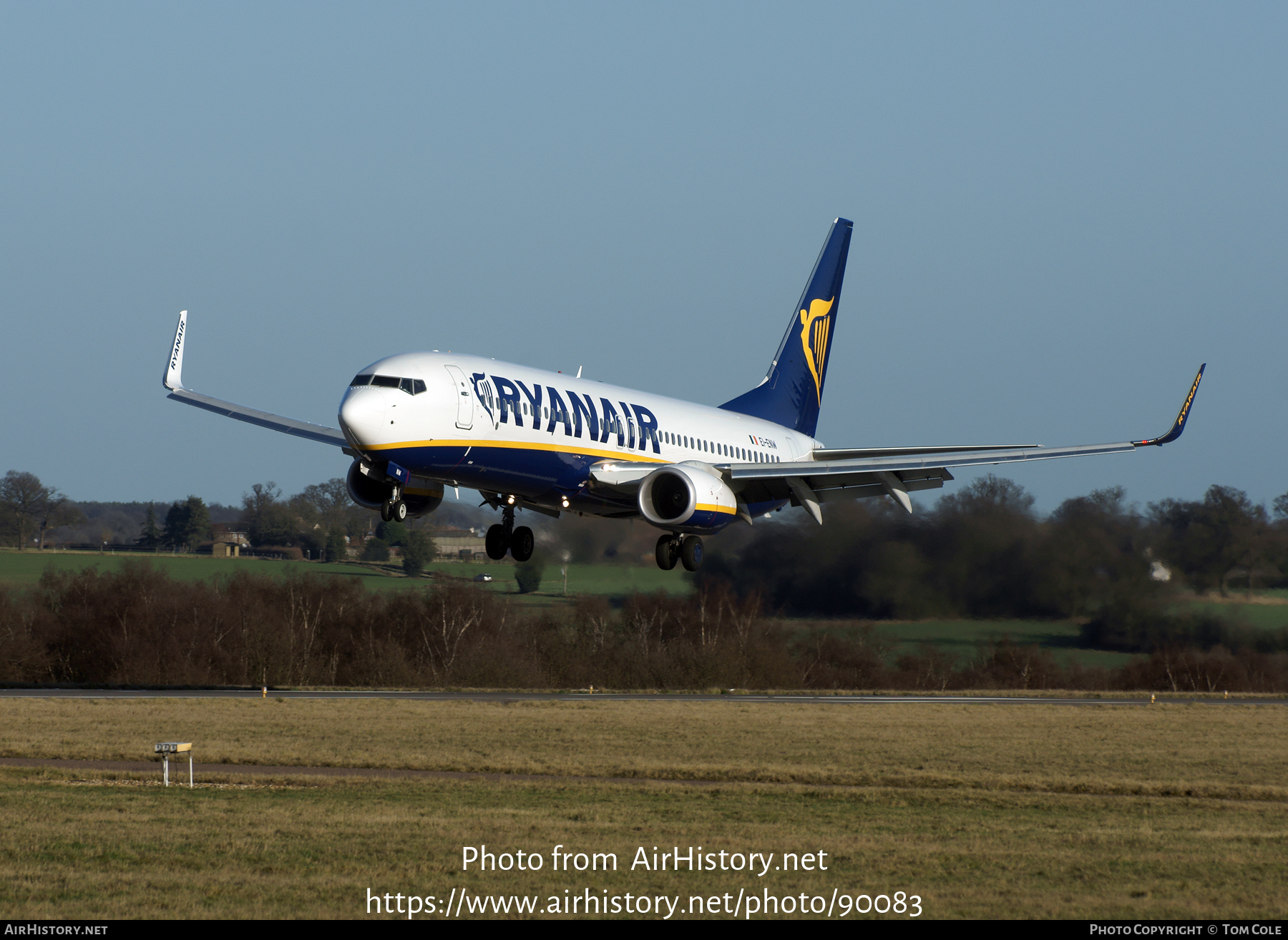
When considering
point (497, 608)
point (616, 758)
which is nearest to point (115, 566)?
point (497, 608)

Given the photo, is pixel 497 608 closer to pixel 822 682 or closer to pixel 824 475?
pixel 822 682

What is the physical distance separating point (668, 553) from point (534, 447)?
19.7ft

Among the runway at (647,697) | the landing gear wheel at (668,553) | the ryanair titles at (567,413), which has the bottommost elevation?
the runway at (647,697)

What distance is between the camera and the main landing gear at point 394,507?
29531mm

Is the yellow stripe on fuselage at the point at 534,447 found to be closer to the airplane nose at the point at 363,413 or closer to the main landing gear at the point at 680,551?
the airplane nose at the point at 363,413

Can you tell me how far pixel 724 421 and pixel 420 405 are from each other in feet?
47.3

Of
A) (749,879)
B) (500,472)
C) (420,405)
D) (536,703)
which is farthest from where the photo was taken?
(536,703)

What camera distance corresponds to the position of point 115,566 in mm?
97562

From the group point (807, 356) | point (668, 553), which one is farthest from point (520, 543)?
point (807, 356)

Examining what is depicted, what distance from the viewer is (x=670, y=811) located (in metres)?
29.0

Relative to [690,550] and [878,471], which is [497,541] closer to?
[690,550]

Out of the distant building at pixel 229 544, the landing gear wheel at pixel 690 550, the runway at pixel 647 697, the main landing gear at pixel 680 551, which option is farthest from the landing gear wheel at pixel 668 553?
the distant building at pixel 229 544

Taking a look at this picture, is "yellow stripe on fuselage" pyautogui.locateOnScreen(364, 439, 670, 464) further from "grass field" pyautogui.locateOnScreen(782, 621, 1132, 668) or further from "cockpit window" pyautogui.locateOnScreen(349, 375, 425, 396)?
"grass field" pyautogui.locateOnScreen(782, 621, 1132, 668)

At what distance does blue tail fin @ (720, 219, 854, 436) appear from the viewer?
48219mm
